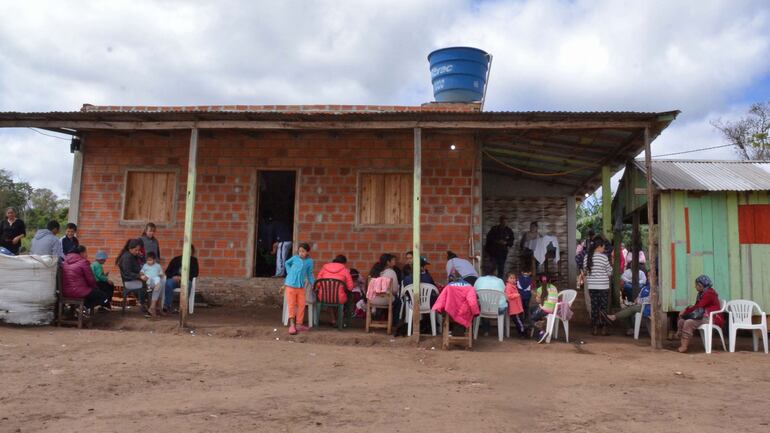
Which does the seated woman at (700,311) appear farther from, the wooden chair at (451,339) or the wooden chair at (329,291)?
the wooden chair at (329,291)

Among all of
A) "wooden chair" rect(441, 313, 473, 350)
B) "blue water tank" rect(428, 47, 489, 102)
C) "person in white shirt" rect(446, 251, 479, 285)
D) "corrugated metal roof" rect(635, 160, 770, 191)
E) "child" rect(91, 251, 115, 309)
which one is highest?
"blue water tank" rect(428, 47, 489, 102)

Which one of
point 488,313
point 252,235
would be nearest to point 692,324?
point 488,313

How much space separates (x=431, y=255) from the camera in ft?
31.9

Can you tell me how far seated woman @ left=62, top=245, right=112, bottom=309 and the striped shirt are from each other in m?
7.25

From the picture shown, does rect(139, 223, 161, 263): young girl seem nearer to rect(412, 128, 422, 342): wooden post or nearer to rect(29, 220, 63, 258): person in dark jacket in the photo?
rect(29, 220, 63, 258): person in dark jacket

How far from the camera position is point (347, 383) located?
223 inches

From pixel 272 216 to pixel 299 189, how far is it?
348cm

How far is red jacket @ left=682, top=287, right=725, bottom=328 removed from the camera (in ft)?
25.1

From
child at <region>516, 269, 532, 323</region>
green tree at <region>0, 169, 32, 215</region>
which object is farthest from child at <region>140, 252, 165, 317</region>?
green tree at <region>0, 169, 32, 215</region>

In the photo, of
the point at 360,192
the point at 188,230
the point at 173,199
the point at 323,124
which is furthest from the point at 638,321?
the point at 173,199

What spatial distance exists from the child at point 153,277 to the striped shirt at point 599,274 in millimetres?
6517

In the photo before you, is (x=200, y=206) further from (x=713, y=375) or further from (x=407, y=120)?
(x=713, y=375)

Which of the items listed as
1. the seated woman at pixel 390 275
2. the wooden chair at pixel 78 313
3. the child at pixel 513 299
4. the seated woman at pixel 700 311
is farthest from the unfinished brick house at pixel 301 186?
the seated woman at pixel 700 311

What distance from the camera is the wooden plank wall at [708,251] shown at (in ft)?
27.1
